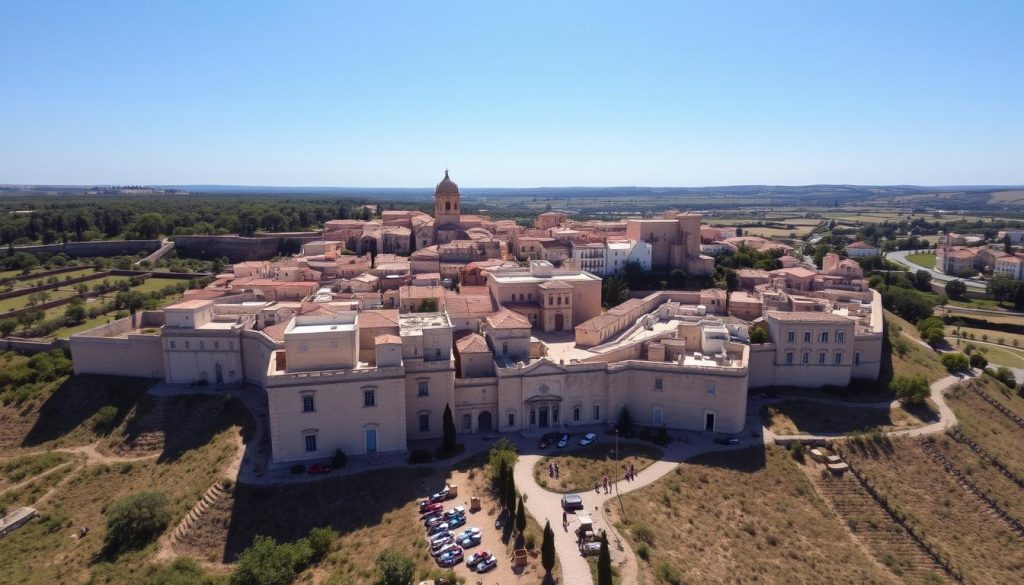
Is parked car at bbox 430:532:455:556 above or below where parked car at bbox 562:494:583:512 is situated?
below

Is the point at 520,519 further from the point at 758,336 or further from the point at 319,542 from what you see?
the point at 758,336

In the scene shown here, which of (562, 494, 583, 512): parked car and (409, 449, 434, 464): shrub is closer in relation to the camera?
(562, 494, 583, 512): parked car

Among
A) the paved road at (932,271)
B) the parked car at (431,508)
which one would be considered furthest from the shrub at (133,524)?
the paved road at (932,271)

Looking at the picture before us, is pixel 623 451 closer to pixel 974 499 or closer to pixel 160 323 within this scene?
pixel 974 499

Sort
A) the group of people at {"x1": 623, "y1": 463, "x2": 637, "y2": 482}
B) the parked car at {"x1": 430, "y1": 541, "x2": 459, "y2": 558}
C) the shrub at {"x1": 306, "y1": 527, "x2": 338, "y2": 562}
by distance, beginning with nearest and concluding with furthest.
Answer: the parked car at {"x1": 430, "y1": 541, "x2": 459, "y2": 558} < the shrub at {"x1": 306, "y1": 527, "x2": 338, "y2": 562} < the group of people at {"x1": 623, "y1": 463, "x2": 637, "y2": 482}

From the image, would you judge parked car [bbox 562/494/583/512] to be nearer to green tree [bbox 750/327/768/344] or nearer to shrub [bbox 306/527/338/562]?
shrub [bbox 306/527/338/562]

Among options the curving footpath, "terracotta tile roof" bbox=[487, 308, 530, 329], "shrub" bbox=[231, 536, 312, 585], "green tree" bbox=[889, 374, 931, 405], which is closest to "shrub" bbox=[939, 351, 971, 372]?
the curving footpath
